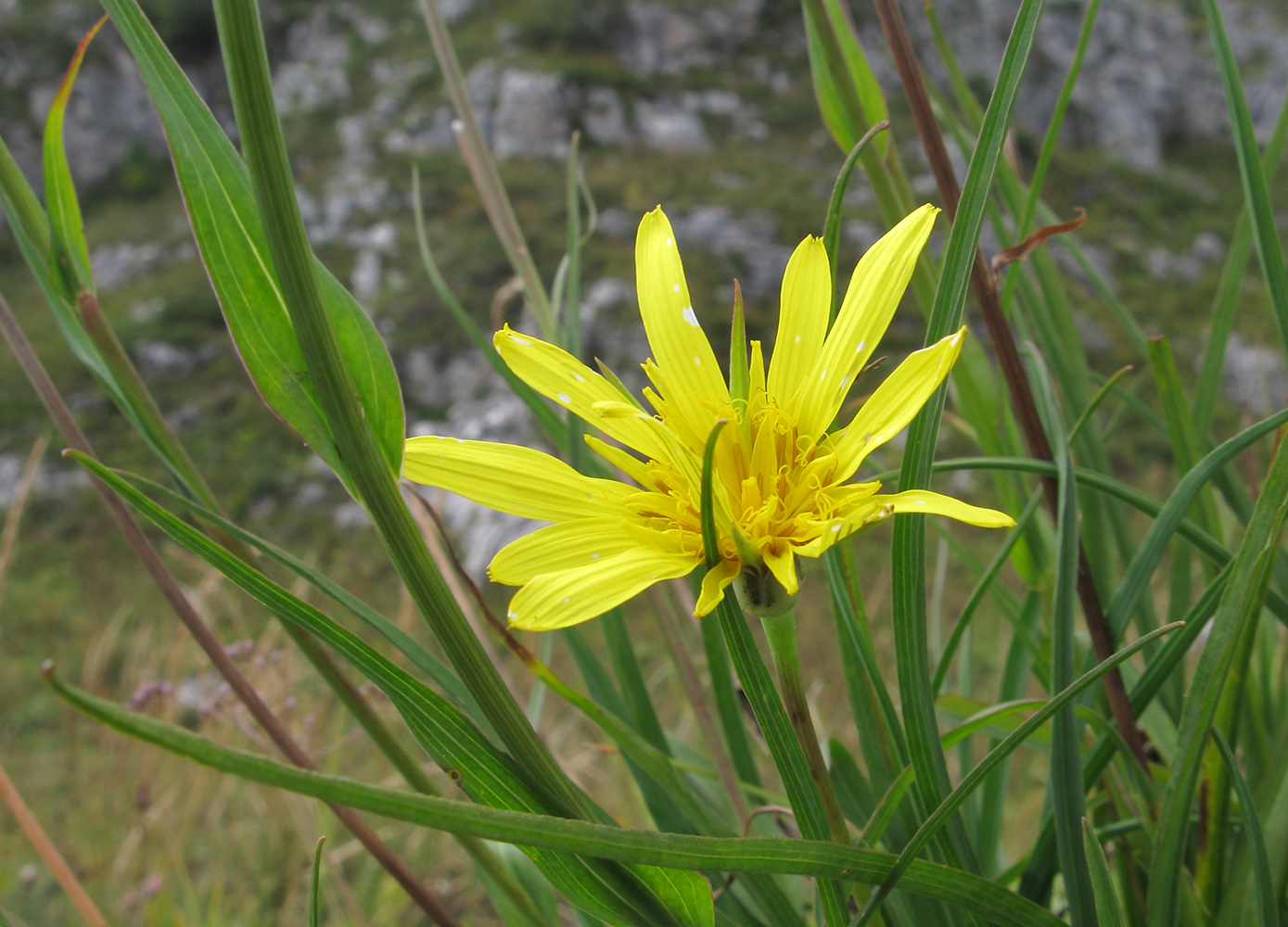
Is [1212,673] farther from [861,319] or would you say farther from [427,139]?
[427,139]

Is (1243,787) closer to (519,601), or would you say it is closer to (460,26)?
(519,601)

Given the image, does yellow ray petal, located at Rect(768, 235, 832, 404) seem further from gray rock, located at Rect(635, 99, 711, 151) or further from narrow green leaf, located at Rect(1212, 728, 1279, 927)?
gray rock, located at Rect(635, 99, 711, 151)

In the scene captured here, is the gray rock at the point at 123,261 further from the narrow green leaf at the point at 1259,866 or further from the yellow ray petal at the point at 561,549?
the narrow green leaf at the point at 1259,866

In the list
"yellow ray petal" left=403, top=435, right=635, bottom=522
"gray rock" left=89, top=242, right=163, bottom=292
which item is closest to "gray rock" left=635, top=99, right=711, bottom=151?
"gray rock" left=89, top=242, right=163, bottom=292

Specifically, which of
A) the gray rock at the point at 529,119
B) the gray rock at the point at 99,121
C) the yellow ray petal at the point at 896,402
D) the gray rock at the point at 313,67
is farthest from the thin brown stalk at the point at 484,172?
the gray rock at the point at 99,121

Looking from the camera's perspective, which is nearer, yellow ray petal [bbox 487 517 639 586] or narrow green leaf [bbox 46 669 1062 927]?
narrow green leaf [bbox 46 669 1062 927]
